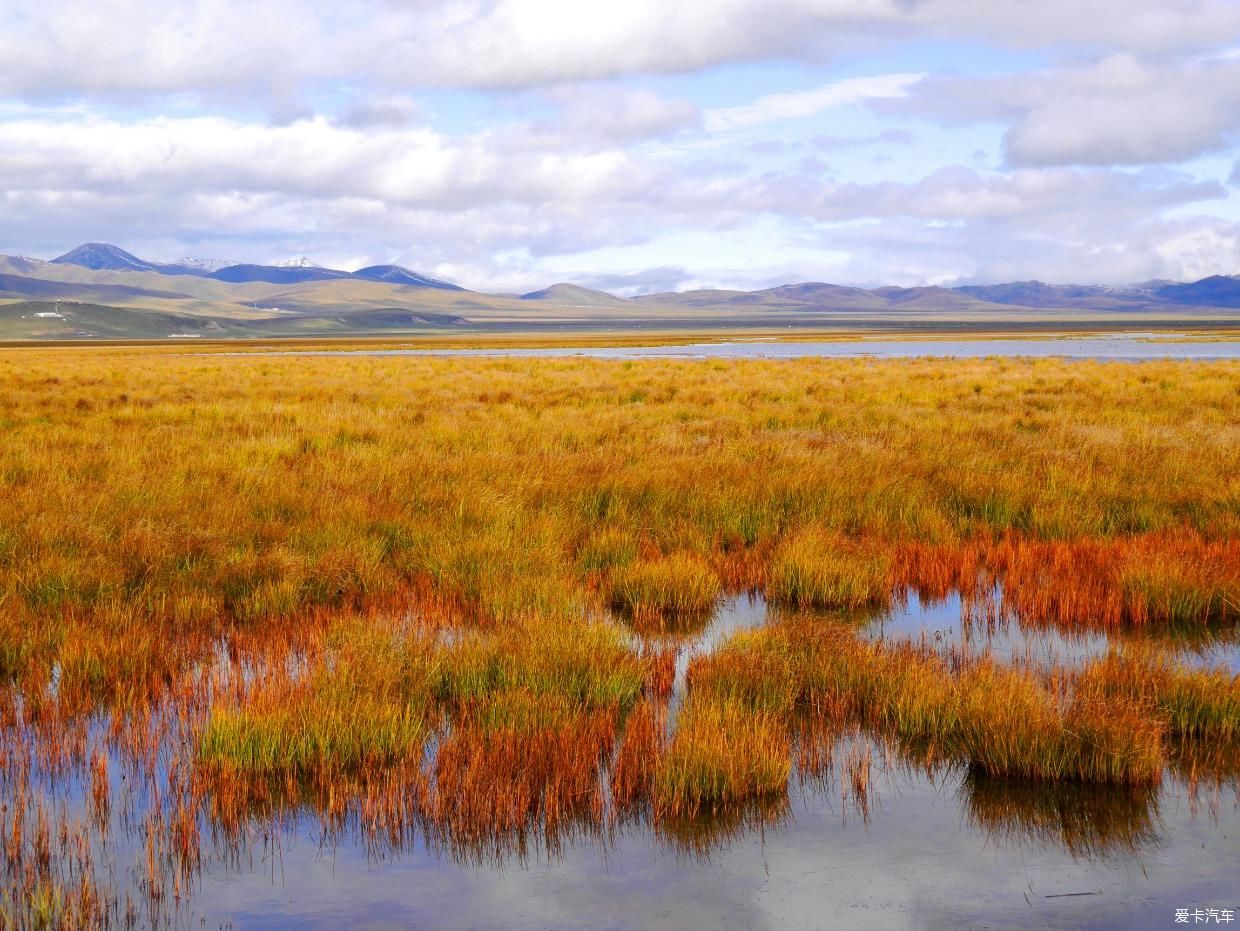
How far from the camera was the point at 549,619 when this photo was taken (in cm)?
677

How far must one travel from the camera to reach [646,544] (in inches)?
368

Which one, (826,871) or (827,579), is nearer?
(826,871)

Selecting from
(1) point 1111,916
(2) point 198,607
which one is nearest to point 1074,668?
(1) point 1111,916

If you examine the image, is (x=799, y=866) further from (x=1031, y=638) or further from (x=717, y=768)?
(x=1031, y=638)

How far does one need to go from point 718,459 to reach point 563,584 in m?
6.19

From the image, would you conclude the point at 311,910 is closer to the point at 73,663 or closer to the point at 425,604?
the point at 73,663

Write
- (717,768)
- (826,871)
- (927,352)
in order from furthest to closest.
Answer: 1. (927,352)
2. (717,768)
3. (826,871)

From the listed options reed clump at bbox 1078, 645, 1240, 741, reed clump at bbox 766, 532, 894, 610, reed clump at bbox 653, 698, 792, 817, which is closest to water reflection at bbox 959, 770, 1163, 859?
reed clump at bbox 1078, 645, 1240, 741

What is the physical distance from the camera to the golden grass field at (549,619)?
188 inches

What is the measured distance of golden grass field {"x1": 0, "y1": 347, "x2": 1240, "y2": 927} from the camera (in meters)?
4.79

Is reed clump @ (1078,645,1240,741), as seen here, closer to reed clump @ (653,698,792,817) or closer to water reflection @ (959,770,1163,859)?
water reflection @ (959,770,1163,859)

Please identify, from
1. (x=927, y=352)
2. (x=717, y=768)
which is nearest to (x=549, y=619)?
(x=717, y=768)

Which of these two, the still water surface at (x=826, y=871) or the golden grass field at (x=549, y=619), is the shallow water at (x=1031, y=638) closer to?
the golden grass field at (x=549, y=619)

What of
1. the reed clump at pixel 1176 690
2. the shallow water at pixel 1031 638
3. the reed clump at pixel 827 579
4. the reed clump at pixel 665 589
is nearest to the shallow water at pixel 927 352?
the reed clump at pixel 827 579
